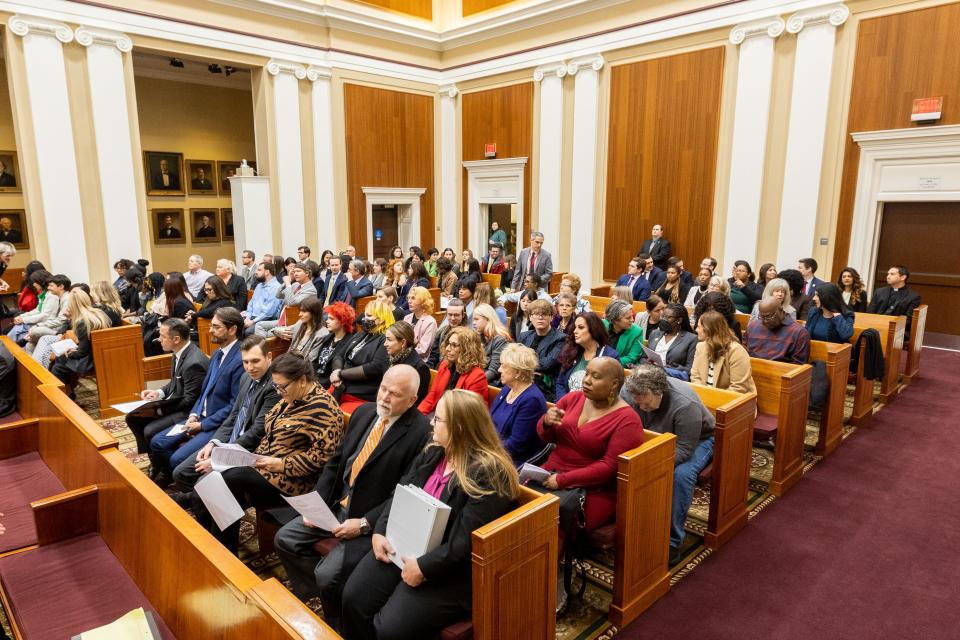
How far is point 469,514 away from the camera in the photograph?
246 centimetres

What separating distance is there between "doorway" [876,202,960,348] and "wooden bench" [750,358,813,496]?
18.9 ft

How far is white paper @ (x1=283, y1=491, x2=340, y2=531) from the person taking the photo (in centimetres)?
292

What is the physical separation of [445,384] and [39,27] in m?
9.67

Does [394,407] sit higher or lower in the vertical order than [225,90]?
lower

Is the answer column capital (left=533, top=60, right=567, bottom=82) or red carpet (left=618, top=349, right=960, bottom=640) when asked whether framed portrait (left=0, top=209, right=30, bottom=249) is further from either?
red carpet (left=618, top=349, right=960, bottom=640)

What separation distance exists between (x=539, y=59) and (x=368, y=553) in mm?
11494

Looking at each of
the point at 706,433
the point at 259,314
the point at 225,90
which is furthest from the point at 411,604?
the point at 225,90

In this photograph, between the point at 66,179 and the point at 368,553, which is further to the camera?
the point at 66,179

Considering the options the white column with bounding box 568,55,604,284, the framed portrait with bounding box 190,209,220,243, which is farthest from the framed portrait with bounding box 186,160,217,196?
the white column with bounding box 568,55,604,284

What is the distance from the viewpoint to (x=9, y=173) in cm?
1265

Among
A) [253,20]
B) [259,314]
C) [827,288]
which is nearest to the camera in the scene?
[827,288]

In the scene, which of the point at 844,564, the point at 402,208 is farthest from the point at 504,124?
the point at 844,564

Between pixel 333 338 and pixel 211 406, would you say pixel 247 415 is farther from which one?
pixel 333 338

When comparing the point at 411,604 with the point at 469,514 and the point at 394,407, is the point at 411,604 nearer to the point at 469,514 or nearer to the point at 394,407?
the point at 469,514
